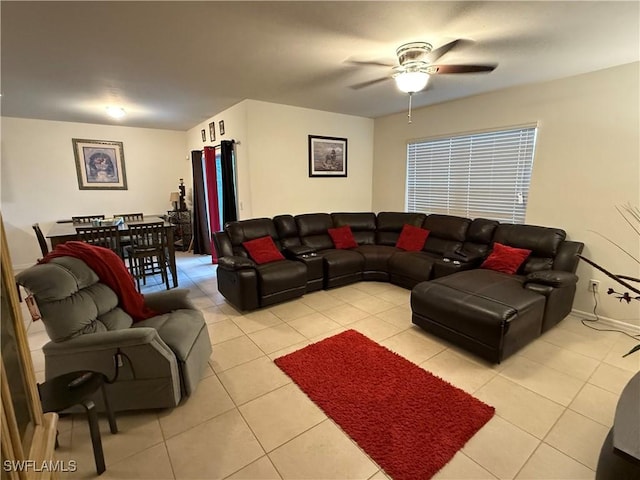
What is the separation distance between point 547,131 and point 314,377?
368 centimetres

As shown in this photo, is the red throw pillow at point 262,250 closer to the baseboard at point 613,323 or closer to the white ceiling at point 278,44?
the white ceiling at point 278,44

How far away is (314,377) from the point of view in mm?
2354

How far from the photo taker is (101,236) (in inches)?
151

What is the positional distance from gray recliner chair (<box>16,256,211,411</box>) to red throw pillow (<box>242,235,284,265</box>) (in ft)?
5.90

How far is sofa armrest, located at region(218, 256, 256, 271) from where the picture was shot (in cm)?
347

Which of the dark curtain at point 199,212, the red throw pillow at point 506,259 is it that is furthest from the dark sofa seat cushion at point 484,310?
the dark curtain at point 199,212

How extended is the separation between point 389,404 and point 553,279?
Result: 197cm

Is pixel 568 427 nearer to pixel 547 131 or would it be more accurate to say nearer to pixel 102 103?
pixel 547 131

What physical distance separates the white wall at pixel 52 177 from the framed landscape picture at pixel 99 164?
0.28ft

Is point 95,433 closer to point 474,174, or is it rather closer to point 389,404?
point 389,404

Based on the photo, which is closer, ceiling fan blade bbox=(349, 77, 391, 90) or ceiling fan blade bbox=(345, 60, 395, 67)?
ceiling fan blade bbox=(345, 60, 395, 67)

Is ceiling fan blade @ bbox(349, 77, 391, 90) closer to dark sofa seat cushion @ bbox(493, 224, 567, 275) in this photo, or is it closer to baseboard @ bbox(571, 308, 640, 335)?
dark sofa seat cushion @ bbox(493, 224, 567, 275)

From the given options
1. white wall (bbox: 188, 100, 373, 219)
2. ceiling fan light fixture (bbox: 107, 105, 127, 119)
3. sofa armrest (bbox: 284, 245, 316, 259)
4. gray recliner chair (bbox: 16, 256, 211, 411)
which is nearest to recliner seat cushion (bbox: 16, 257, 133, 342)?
gray recliner chair (bbox: 16, 256, 211, 411)

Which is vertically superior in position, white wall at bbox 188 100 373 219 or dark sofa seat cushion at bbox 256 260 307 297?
white wall at bbox 188 100 373 219
